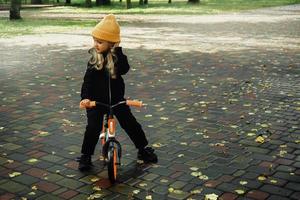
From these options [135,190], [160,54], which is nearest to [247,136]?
[135,190]

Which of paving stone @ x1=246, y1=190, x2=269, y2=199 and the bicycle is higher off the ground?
the bicycle

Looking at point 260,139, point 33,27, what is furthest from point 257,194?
point 33,27

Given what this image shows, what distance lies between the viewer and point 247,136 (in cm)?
611

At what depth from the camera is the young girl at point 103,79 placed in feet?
14.9

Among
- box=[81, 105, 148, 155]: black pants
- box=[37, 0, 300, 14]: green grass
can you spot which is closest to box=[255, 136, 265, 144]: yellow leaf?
box=[81, 105, 148, 155]: black pants

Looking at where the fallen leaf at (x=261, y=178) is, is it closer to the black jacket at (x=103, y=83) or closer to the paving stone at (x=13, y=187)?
the black jacket at (x=103, y=83)

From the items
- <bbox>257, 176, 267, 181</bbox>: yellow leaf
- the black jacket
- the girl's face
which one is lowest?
<bbox>257, 176, 267, 181</bbox>: yellow leaf

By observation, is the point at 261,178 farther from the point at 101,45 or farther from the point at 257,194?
the point at 101,45

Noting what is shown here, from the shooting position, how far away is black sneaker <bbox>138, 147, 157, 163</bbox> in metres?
5.23

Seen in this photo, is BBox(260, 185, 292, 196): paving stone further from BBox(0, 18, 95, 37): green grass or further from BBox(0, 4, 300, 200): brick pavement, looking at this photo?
BBox(0, 18, 95, 37): green grass

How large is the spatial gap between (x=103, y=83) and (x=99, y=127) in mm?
483

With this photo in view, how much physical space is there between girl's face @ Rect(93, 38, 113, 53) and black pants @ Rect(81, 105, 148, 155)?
663 mm

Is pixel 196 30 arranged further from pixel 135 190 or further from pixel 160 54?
pixel 135 190

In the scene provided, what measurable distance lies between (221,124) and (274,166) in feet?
5.56
